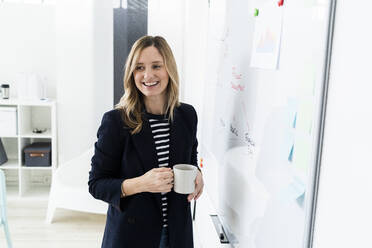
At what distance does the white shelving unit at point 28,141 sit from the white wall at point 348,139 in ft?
10.9

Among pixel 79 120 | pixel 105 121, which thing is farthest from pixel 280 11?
pixel 79 120

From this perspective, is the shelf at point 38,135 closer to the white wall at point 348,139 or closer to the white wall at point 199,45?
the white wall at point 199,45

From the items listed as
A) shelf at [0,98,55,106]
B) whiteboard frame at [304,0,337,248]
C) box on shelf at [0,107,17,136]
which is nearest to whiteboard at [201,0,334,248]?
whiteboard frame at [304,0,337,248]

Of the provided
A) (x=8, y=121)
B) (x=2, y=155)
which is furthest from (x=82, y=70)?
(x=2, y=155)

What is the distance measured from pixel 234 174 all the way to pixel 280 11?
0.63 meters

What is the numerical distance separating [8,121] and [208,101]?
2.49m

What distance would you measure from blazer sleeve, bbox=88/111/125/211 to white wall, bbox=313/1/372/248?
84 cm

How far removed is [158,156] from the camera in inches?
56.3

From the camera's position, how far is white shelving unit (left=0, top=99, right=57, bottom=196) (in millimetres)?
3607

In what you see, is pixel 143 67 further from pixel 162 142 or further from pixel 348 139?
pixel 348 139

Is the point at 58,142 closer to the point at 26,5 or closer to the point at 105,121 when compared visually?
the point at 26,5

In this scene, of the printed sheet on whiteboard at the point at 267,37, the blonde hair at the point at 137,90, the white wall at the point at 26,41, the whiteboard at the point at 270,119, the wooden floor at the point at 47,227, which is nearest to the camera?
the whiteboard at the point at 270,119

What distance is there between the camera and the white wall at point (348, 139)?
54 centimetres

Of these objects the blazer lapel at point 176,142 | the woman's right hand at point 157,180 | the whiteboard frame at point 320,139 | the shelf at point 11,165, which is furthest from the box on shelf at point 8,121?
the whiteboard frame at point 320,139
